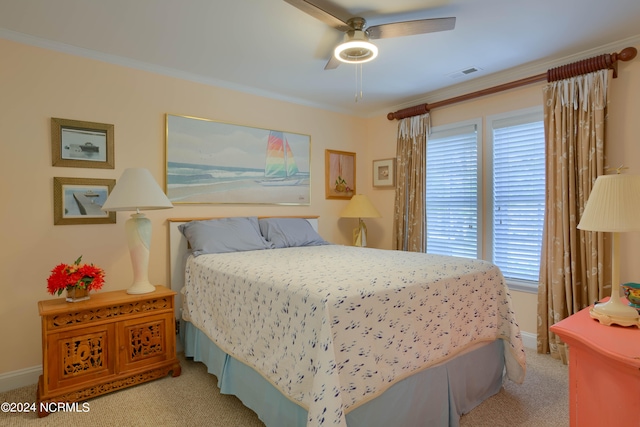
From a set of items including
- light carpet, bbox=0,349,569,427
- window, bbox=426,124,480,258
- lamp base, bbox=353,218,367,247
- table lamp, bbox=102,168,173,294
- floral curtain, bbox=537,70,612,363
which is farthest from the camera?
lamp base, bbox=353,218,367,247

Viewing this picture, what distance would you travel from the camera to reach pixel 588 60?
8.55ft

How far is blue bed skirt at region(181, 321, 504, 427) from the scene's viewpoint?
1521mm

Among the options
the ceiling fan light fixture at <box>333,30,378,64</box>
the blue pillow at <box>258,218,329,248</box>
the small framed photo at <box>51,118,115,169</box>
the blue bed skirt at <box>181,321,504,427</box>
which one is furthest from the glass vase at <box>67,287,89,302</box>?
the ceiling fan light fixture at <box>333,30,378,64</box>

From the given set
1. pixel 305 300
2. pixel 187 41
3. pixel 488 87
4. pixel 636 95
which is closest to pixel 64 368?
pixel 305 300

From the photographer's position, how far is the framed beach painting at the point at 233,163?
3047 millimetres

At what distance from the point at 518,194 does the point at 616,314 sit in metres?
1.91

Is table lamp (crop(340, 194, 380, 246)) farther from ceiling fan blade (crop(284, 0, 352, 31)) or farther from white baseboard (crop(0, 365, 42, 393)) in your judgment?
white baseboard (crop(0, 365, 42, 393))

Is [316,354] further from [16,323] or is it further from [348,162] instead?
[348,162]

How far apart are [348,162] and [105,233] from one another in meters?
2.80

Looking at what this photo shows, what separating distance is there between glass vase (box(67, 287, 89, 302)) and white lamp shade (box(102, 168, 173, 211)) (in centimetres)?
54

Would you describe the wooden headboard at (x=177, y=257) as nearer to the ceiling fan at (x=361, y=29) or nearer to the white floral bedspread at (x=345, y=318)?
the white floral bedspread at (x=345, y=318)

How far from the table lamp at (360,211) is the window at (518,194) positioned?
4.21 ft

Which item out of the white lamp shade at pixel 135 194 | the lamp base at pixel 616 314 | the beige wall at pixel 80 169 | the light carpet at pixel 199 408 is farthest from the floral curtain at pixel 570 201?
the white lamp shade at pixel 135 194

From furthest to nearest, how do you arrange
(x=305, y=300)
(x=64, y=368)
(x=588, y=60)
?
(x=588, y=60) → (x=64, y=368) → (x=305, y=300)
